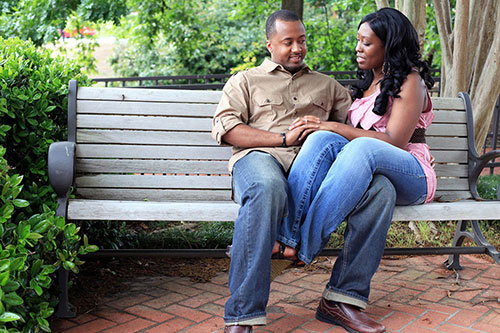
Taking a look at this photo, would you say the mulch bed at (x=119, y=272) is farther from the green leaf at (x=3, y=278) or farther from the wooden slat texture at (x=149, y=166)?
the green leaf at (x=3, y=278)

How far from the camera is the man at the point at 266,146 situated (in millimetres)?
2604

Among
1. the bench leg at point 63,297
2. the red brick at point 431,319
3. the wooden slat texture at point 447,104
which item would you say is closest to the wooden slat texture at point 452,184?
the wooden slat texture at point 447,104

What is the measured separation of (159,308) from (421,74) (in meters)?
1.95

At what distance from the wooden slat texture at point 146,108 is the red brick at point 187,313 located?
3.89ft

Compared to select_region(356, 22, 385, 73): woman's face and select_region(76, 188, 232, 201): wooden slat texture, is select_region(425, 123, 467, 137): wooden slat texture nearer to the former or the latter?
select_region(356, 22, 385, 73): woman's face

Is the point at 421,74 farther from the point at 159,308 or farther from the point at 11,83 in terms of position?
the point at 11,83

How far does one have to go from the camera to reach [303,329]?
291 cm

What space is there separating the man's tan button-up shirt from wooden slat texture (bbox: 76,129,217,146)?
37 cm

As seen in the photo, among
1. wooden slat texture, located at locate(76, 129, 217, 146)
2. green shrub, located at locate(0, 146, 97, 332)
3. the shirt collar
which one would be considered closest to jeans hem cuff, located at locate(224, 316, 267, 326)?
green shrub, located at locate(0, 146, 97, 332)

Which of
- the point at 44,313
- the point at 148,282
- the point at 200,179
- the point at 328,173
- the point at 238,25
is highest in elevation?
the point at 238,25

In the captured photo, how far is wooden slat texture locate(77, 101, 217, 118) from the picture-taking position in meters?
3.51

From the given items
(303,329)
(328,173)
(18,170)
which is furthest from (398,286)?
(18,170)

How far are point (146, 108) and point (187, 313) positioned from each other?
1.29 metres

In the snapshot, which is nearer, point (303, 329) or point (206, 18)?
point (303, 329)
